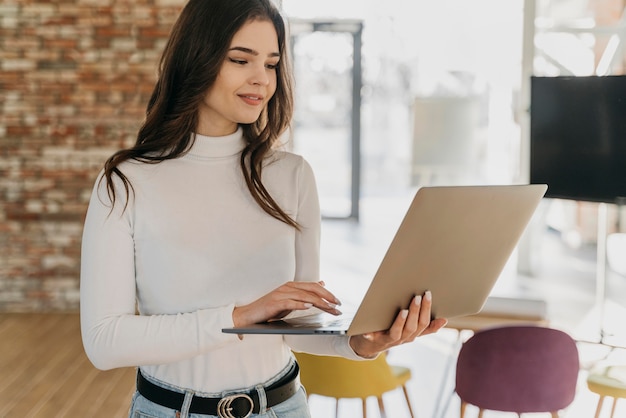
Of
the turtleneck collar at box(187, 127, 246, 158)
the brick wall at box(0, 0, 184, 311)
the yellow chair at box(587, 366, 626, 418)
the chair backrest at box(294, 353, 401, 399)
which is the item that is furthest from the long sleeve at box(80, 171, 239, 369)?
the brick wall at box(0, 0, 184, 311)

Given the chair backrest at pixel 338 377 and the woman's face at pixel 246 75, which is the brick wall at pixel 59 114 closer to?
the chair backrest at pixel 338 377

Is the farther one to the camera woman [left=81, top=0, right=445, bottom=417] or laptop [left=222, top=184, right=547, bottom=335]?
woman [left=81, top=0, right=445, bottom=417]

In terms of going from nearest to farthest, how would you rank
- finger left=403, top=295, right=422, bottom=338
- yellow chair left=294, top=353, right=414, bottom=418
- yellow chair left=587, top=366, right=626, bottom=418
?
finger left=403, top=295, right=422, bottom=338 → yellow chair left=294, top=353, right=414, bottom=418 → yellow chair left=587, top=366, right=626, bottom=418

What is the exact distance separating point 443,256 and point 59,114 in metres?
4.81

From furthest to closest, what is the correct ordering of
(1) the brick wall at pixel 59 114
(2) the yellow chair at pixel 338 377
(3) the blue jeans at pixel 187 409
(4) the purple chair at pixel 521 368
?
(1) the brick wall at pixel 59 114
(2) the yellow chair at pixel 338 377
(4) the purple chair at pixel 521 368
(3) the blue jeans at pixel 187 409

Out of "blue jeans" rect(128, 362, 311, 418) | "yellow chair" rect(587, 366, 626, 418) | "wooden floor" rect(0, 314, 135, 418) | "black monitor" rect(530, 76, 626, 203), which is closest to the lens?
"blue jeans" rect(128, 362, 311, 418)

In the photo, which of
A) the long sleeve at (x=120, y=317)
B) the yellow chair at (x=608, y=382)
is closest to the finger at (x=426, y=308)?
the long sleeve at (x=120, y=317)

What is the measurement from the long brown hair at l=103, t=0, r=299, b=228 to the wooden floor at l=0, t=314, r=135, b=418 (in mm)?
2440

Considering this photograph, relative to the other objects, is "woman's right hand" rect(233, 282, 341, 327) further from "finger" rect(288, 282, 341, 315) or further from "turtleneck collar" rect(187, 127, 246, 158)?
"turtleneck collar" rect(187, 127, 246, 158)

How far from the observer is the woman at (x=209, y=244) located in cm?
133

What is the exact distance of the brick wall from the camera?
5484 mm

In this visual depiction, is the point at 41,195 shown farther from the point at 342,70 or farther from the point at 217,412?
the point at 217,412

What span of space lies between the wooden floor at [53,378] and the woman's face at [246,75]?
2539mm

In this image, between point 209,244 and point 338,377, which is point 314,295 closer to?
point 209,244
